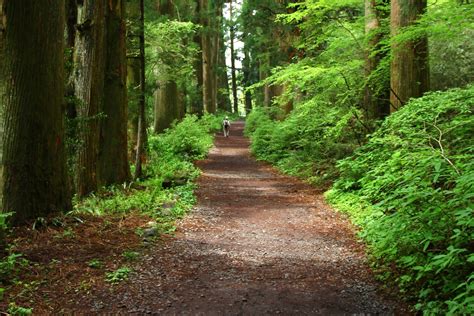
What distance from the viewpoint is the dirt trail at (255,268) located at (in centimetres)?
437

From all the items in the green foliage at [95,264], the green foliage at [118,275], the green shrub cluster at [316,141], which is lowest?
the green foliage at [118,275]

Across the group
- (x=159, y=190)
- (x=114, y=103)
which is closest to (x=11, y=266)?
(x=159, y=190)

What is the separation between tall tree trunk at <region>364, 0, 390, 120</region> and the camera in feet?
33.0

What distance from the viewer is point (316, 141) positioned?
1290cm

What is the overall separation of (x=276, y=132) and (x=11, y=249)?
13.2m

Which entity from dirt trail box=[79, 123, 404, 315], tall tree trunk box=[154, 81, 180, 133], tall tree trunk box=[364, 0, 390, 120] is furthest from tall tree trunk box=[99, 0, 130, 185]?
tall tree trunk box=[154, 81, 180, 133]

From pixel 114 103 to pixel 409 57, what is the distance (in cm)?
690

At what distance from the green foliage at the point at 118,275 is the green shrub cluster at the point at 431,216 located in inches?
119

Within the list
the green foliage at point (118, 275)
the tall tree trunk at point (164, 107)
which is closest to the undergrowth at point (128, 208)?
the green foliage at point (118, 275)

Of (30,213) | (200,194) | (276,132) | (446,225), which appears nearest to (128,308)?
(30,213)

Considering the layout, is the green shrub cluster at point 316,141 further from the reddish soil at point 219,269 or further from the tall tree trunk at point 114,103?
the tall tree trunk at point 114,103

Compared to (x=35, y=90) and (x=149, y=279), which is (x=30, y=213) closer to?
(x=35, y=90)

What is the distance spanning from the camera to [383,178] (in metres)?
5.92

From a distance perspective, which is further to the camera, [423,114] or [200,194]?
[200,194]
